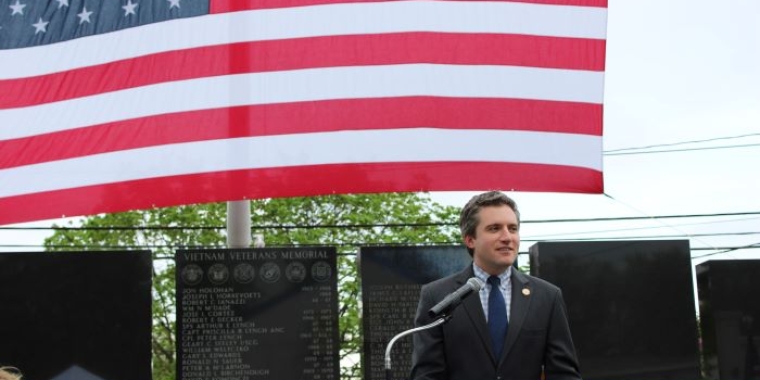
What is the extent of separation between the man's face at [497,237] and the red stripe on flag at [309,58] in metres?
3.83

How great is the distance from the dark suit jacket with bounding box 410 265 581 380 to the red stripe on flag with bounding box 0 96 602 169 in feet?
11.8

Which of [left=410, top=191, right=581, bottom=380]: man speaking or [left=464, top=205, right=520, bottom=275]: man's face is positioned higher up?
[left=464, top=205, right=520, bottom=275]: man's face

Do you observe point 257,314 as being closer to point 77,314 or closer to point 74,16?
point 77,314

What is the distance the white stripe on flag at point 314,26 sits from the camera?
783cm

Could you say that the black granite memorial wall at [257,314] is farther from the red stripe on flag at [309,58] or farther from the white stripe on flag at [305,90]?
the red stripe on flag at [309,58]

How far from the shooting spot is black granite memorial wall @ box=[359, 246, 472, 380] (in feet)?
27.2

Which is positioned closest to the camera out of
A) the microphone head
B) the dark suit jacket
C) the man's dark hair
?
the microphone head

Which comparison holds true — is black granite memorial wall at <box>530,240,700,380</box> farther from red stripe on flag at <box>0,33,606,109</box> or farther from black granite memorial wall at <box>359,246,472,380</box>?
red stripe on flag at <box>0,33,606,109</box>

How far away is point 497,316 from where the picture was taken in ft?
13.8

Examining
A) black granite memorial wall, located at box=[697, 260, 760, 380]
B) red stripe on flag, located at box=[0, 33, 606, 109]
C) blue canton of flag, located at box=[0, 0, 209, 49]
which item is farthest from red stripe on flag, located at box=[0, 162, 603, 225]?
black granite memorial wall, located at box=[697, 260, 760, 380]

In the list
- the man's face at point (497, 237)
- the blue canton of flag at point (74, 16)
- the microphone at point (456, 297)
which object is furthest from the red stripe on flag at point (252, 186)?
the microphone at point (456, 297)

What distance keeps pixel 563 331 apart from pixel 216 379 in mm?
4381

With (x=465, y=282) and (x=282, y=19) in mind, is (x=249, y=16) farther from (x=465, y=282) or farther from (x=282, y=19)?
(x=465, y=282)

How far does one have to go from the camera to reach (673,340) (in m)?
8.48
